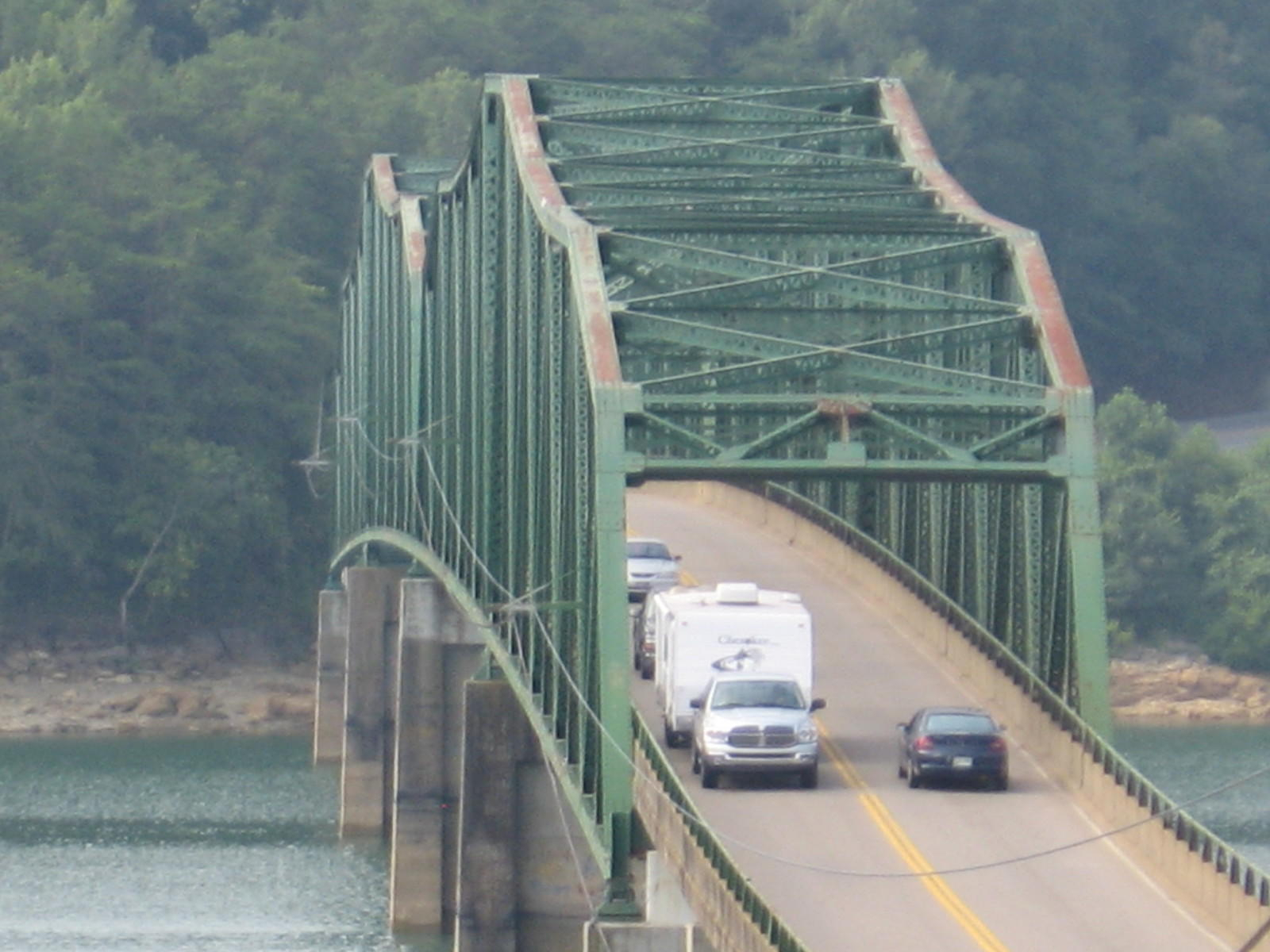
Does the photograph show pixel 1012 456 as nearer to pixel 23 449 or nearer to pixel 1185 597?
pixel 23 449

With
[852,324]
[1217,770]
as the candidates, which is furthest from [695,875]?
[1217,770]

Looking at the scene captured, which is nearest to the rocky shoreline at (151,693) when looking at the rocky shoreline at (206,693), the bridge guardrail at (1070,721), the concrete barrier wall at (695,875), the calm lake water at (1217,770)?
the rocky shoreline at (206,693)

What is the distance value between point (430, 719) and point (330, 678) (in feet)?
86.7

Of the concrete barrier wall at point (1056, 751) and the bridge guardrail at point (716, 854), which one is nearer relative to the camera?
the bridge guardrail at point (716, 854)

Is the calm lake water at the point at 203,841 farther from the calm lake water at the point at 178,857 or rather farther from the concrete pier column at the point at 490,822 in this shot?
the concrete pier column at the point at 490,822

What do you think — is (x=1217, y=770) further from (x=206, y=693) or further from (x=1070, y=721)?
(x=1070, y=721)

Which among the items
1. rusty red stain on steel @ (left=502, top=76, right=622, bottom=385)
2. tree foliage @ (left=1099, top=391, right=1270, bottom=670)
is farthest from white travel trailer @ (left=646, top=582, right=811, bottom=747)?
tree foliage @ (left=1099, top=391, right=1270, bottom=670)

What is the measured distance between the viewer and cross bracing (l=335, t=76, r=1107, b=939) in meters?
36.5

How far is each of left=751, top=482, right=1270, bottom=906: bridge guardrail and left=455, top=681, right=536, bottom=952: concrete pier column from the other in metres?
6.90

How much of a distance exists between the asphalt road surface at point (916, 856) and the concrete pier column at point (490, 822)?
207 inches

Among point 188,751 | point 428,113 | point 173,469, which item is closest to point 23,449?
point 173,469

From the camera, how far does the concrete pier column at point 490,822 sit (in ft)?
157

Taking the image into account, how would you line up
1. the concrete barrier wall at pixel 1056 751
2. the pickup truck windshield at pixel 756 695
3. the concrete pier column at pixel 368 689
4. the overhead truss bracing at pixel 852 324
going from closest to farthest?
the concrete barrier wall at pixel 1056 751 → the overhead truss bracing at pixel 852 324 → the pickup truck windshield at pixel 756 695 → the concrete pier column at pixel 368 689

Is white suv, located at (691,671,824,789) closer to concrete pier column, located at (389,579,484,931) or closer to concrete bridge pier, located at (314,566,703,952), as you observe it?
concrete bridge pier, located at (314,566,703,952)
